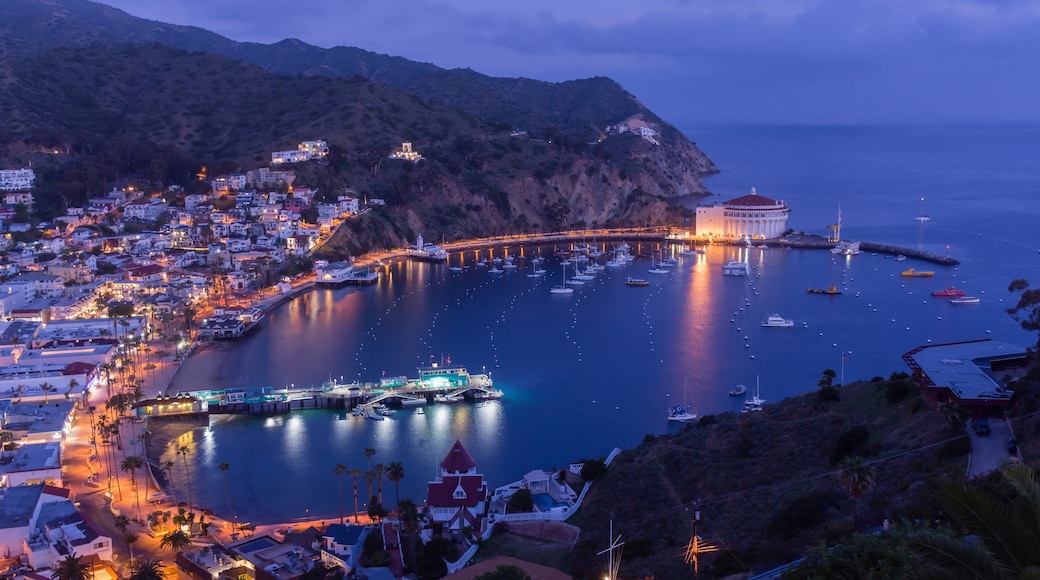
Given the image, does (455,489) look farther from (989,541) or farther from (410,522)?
(989,541)

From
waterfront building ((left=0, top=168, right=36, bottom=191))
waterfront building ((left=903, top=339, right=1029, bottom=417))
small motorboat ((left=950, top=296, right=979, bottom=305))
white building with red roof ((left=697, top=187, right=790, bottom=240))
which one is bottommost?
small motorboat ((left=950, top=296, right=979, bottom=305))

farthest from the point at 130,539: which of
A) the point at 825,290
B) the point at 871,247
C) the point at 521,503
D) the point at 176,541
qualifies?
the point at 871,247

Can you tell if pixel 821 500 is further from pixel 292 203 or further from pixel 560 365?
pixel 292 203

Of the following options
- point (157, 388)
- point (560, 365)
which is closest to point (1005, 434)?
point (560, 365)

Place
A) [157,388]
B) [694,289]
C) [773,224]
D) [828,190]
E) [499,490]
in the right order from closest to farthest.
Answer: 1. [499,490]
2. [157,388]
3. [694,289]
4. [773,224]
5. [828,190]

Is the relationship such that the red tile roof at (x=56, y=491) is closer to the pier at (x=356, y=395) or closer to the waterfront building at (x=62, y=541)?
the waterfront building at (x=62, y=541)

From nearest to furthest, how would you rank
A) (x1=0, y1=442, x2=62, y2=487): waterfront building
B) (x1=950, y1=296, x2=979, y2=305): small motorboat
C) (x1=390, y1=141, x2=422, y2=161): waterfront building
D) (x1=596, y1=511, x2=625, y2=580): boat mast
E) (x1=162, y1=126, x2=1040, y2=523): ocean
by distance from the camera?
(x1=596, y1=511, x2=625, y2=580): boat mast < (x1=0, y1=442, x2=62, y2=487): waterfront building < (x1=162, y1=126, x2=1040, y2=523): ocean < (x1=950, y1=296, x2=979, y2=305): small motorboat < (x1=390, y1=141, x2=422, y2=161): waterfront building

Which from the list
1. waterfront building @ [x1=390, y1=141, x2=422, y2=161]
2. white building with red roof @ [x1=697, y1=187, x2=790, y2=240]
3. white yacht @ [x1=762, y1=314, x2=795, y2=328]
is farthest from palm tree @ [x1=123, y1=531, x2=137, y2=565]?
waterfront building @ [x1=390, y1=141, x2=422, y2=161]

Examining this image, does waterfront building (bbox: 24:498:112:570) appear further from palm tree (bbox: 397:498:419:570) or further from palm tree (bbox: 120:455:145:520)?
palm tree (bbox: 397:498:419:570)
